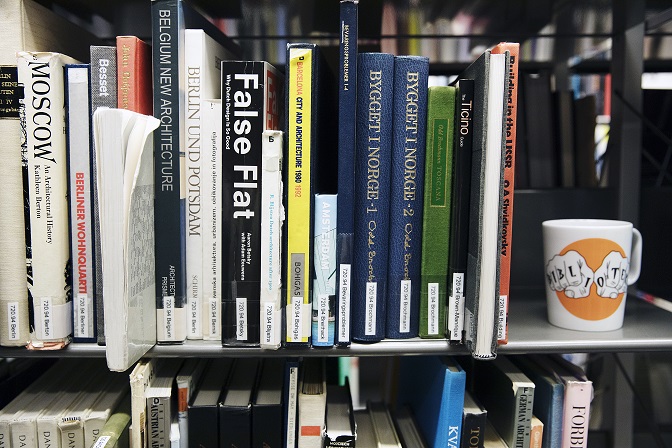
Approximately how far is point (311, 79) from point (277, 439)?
0.50 meters

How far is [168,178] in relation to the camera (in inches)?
26.4

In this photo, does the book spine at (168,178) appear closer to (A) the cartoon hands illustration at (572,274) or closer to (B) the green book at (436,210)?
(B) the green book at (436,210)

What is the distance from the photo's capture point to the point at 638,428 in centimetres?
100

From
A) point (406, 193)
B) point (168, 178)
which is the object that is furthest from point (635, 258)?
point (168, 178)

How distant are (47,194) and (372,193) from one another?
1.43 feet

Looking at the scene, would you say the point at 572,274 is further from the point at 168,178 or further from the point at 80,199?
the point at 80,199

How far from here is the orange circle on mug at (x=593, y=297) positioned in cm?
71

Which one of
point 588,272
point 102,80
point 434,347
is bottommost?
point 434,347

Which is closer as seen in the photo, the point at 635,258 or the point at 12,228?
the point at 12,228

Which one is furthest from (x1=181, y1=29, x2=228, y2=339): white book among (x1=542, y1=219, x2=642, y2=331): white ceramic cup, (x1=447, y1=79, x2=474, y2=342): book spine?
(x1=542, y1=219, x2=642, y2=331): white ceramic cup

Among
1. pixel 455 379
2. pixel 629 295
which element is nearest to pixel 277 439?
pixel 455 379

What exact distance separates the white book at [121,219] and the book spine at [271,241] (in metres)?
0.15

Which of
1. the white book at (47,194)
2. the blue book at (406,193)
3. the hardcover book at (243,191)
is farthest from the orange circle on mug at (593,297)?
the white book at (47,194)

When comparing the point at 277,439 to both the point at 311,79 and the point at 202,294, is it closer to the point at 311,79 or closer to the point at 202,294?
Answer: the point at 202,294
